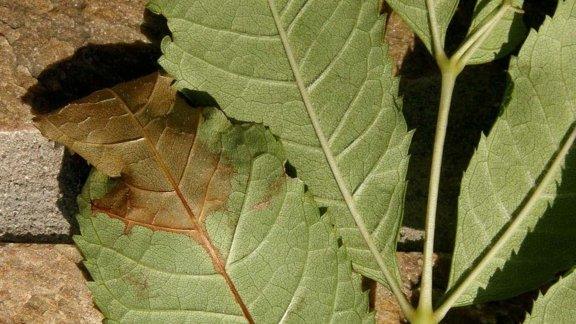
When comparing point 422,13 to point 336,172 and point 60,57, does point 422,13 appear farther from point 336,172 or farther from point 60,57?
point 60,57

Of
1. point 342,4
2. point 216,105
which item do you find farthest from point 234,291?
point 342,4

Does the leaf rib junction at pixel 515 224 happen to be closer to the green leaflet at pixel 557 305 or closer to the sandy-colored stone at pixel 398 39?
the green leaflet at pixel 557 305

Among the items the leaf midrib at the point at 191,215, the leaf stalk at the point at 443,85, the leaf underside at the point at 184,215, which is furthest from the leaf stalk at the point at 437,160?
the leaf midrib at the point at 191,215

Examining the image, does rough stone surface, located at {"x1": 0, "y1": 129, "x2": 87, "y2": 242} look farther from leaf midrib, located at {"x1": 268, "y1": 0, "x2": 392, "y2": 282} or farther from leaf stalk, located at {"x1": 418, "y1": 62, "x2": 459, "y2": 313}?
leaf stalk, located at {"x1": 418, "y1": 62, "x2": 459, "y2": 313}

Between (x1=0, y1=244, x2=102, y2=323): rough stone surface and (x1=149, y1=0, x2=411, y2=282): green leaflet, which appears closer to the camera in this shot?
A: (x1=149, y1=0, x2=411, y2=282): green leaflet

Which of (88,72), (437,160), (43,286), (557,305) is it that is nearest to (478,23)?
(437,160)

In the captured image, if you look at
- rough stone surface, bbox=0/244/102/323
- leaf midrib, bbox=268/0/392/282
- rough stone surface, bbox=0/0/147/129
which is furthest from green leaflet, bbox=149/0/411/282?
rough stone surface, bbox=0/244/102/323
